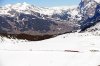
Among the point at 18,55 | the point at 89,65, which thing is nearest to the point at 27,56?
the point at 18,55

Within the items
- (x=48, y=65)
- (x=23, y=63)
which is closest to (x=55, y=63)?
(x=48, y=65)

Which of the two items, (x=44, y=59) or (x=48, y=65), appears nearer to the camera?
(x=48, y=65)

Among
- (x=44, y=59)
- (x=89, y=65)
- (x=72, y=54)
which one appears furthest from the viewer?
(x=72, y=54)

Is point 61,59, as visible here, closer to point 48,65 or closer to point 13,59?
point 48,65

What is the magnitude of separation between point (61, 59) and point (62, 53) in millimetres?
1947

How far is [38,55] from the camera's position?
24703 millimetres

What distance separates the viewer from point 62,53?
84.4ft

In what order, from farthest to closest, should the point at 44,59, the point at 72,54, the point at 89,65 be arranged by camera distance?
the point at 72,54 < the point at 44,59 < the point at 89,65

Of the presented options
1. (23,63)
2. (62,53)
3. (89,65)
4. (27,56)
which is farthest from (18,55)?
(89,65)

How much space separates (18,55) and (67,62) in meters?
4.32

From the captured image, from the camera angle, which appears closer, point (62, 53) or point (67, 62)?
point (67, 62)

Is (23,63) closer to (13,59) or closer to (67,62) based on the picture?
(13,59)

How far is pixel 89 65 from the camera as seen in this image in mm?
21984

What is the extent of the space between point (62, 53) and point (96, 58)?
127 inches
